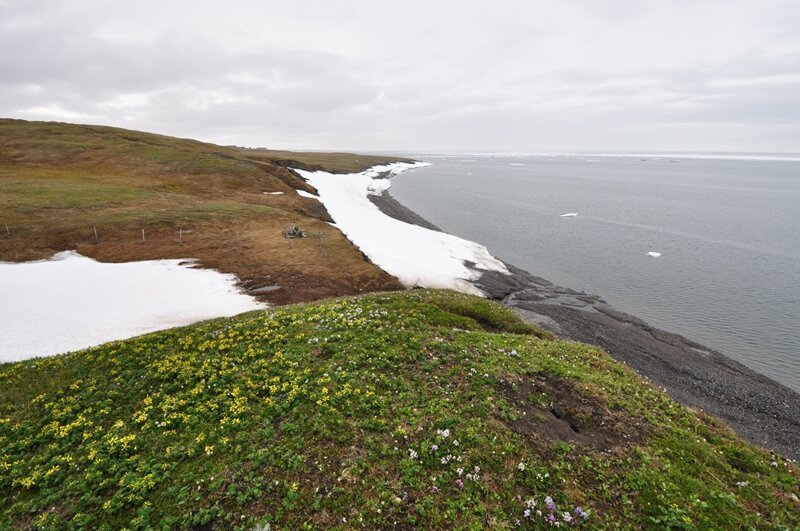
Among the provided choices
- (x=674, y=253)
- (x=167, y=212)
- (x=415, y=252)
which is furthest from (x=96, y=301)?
(x=674, y=253)

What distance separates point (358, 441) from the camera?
44.8 feet

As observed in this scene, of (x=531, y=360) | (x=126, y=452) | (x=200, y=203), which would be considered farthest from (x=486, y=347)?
(x=200, y=203)

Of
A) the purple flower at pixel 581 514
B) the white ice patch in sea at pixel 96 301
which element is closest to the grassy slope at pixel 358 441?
the purple flower at pixel 581 514

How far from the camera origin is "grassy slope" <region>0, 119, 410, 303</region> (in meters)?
42.8

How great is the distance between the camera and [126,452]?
13.5 m

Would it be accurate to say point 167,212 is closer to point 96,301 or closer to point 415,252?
point 96,301

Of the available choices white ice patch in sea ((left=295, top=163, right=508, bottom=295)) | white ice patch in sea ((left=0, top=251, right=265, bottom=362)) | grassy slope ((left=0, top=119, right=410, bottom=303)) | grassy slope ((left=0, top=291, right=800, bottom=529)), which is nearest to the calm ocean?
white ice patch in sea ((left=295, top=163, right=508, bottom=295))

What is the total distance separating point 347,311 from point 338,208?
6277cm

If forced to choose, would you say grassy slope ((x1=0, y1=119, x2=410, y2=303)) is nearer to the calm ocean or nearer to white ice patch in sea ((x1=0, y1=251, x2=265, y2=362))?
white ice patch in sea ((x1=0, y1=251, x2=265, y2=362))

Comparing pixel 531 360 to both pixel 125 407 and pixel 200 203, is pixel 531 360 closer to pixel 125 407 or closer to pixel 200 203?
pixel 125 407

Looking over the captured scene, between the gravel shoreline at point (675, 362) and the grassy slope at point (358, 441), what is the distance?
42.1ft

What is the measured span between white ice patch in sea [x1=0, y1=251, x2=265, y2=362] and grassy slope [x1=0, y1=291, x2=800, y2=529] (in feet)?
28.1

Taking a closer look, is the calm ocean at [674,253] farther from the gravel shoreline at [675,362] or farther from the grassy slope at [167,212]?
the grassy slope at [167,212]

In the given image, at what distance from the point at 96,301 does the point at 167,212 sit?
93.8ft
